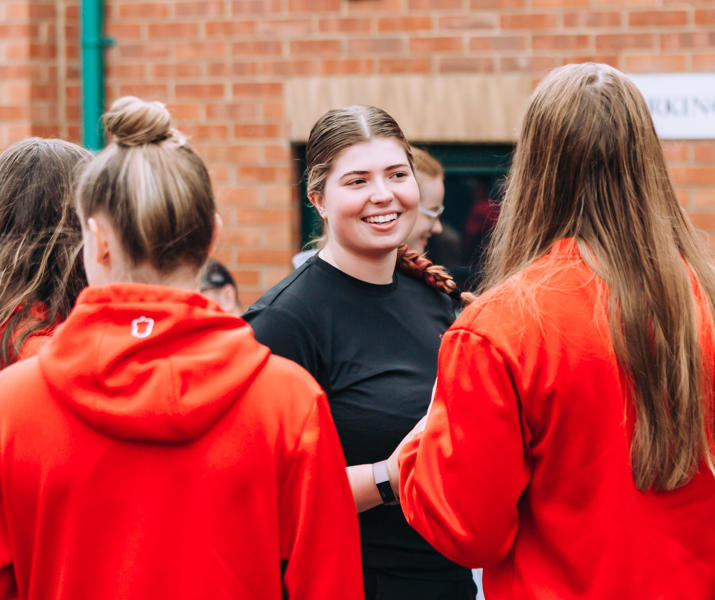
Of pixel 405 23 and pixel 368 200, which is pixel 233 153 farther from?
pixel 368 200

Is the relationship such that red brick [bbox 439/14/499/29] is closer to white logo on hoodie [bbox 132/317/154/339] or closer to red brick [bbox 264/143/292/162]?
red brick [bbox 264/143/292/162]

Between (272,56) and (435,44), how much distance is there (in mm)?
786

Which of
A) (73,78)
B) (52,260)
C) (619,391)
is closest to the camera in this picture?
(619,391)

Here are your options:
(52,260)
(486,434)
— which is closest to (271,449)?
(486,434)

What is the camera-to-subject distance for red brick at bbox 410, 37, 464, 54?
457 centimetres

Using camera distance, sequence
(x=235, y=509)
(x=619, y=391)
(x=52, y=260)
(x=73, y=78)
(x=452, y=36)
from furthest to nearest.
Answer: (x=73, y=78), (x=452, y=36), (x=52, y=260), (x=619, y=391), (x=235, y=509)

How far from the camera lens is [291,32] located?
4.68 metres

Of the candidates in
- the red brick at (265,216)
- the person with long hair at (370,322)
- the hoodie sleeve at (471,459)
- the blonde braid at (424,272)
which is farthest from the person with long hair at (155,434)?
the red brick at (265,216)

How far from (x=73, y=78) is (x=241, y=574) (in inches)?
157

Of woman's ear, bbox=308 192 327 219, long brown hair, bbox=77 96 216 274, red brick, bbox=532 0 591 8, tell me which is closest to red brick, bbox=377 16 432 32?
red brick, bbox=532 0 591 8

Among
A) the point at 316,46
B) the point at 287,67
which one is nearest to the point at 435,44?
the point at 316,46

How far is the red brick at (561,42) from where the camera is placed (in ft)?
14.7

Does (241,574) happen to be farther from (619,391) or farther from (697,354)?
(697,354)

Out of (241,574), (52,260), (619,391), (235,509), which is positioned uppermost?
(52,260)
